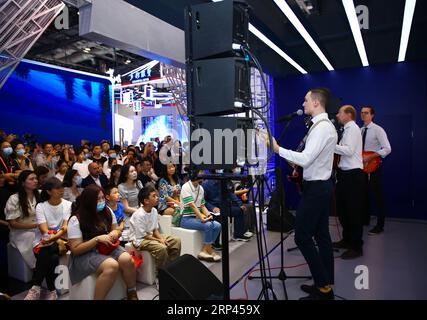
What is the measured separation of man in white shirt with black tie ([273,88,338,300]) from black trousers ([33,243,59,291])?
2.24 m

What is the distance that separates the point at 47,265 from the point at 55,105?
30.7 feet

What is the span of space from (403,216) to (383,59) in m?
2.83

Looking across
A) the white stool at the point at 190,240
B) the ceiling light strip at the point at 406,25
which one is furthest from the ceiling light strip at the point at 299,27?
the white stool at the point at 190,240

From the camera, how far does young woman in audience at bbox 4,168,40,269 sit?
329cm

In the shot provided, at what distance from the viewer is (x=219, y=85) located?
68.7 inches

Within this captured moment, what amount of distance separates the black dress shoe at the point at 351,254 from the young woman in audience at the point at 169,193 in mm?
2210

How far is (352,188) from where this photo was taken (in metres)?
3.58

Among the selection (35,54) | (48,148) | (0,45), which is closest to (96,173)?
(48,148)

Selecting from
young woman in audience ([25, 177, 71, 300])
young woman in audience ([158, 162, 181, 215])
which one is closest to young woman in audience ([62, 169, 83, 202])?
young woman in audience ([25, 177, 71, 300])

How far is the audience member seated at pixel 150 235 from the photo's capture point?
3176mm

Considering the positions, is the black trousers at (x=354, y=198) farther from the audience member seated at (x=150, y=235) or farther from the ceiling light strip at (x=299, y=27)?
the audience member seated at (x=150, y=235)

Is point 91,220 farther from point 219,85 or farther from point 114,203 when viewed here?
point 219,85

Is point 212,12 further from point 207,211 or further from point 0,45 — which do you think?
point 0,45
